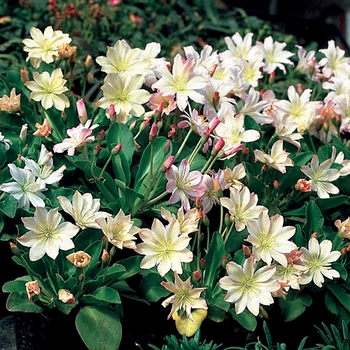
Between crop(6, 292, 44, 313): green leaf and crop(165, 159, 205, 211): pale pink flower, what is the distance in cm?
42

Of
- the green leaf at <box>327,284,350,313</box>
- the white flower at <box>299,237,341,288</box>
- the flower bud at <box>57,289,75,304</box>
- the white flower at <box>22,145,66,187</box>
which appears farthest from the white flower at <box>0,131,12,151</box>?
the green leaf at <box>327,284,350,313</box>

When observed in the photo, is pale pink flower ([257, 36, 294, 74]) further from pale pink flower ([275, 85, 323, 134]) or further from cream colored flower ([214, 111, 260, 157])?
cream colored flower ([214, 111, 260, 157])

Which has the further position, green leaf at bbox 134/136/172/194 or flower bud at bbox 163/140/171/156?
green leaf at bbox 134/136/172/194

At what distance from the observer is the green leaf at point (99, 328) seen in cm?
167

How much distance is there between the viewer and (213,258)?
1.83 metres

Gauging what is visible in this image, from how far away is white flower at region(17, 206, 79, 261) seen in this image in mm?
1662

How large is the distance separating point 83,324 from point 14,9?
252cm

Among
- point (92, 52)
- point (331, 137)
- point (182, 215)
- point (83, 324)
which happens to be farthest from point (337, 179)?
point (92, 52)

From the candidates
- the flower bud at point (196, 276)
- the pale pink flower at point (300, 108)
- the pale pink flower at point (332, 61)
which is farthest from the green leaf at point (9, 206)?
the pale pink flower at point (332, 61)

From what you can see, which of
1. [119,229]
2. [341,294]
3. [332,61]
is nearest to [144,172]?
[119,229]

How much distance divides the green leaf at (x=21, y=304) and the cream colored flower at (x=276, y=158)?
72 centimetres

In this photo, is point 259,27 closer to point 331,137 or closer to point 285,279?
point 331,137

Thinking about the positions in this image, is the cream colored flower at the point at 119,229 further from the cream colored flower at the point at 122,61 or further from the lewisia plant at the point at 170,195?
the cream colored flower at the point at 122,61

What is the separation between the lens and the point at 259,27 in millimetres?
4168
